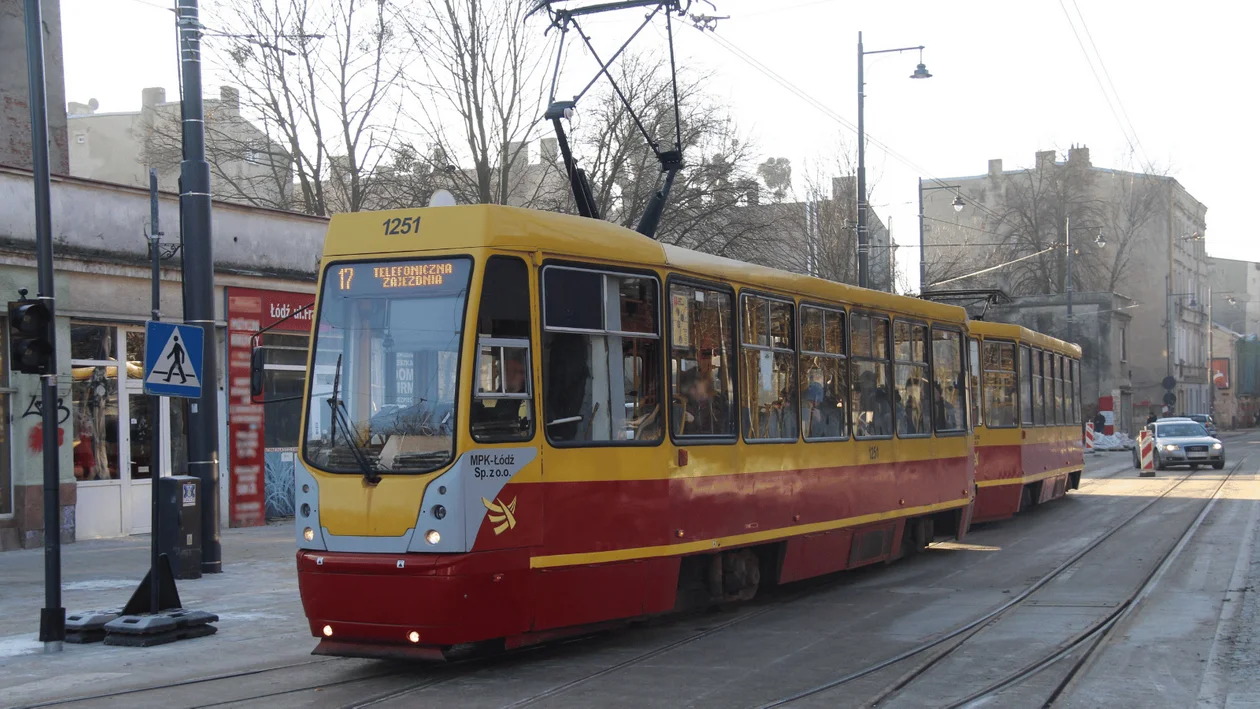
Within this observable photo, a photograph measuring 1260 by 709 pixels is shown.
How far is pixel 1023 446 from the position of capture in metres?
20.8

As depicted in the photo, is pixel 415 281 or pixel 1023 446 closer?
pixel 415 281

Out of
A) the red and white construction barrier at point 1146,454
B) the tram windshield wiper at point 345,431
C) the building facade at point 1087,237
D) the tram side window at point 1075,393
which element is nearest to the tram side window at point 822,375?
the tram windshield wiper at point 345,431

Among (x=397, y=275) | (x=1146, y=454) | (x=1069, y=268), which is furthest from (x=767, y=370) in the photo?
(x=1069, y=268)

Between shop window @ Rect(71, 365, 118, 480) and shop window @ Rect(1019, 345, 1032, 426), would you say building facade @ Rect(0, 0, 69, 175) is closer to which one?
shop window @ Rect(71, 365, 118, 480)

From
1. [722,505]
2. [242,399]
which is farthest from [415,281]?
[242,399]

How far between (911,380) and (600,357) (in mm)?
6549

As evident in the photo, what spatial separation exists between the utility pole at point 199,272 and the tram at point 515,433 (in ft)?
19.8

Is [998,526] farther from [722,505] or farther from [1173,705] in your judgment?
[1173,705]

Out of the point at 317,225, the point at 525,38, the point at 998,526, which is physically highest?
the point at 525,38

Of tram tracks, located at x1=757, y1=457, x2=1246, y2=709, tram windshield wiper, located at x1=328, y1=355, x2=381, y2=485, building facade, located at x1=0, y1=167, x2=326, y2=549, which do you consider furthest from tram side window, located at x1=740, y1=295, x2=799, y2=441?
building facade, located at x1=0, y1=167, x2=326, y2=549

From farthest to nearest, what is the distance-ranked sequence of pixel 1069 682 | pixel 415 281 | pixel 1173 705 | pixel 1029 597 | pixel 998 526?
1. pixel 998 526
2. pixel 1029 597
3. pixel 415 281
4. pixel 1069 682
5. pixel 1173 705

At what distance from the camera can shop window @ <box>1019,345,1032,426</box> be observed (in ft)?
68.9

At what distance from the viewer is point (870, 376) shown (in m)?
13.8

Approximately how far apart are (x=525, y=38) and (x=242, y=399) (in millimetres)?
13545
